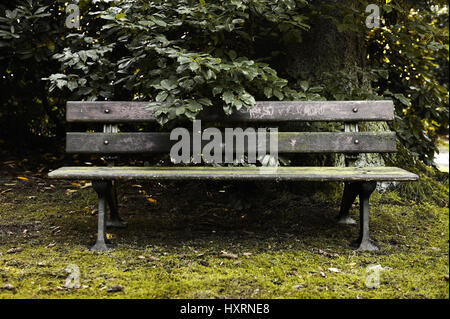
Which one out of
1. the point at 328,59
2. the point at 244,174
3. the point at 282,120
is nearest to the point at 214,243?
the point at 244,174

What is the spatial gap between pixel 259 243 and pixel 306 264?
0.46m

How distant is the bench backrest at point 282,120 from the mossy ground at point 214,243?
609 mm

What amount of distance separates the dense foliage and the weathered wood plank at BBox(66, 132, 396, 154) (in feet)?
1.00

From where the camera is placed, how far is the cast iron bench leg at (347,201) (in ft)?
10.3

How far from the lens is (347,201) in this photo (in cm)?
335

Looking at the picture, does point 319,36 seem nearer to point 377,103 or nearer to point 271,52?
point 271,52

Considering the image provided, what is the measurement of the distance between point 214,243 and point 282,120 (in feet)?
3.21

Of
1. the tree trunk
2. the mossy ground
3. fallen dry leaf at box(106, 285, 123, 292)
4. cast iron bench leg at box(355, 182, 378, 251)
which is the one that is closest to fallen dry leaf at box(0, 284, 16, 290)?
the mossy ground

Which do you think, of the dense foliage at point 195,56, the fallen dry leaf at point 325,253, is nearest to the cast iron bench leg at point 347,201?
the fallen dry leaf at point 325,253

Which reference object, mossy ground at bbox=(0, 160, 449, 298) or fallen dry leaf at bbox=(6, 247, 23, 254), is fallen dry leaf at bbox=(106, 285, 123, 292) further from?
fallen dry leaf at bbox=(6, 247, 23, 254)

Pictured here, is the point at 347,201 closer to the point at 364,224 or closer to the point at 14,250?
the point at 364,224
